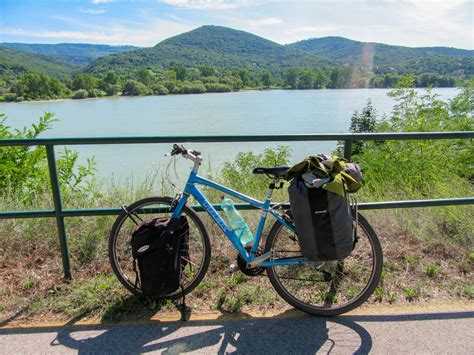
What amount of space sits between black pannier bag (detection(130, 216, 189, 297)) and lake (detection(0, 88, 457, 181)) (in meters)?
2.46

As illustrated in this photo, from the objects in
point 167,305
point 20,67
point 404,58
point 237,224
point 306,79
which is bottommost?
point 167,305

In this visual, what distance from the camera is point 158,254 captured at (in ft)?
8.06

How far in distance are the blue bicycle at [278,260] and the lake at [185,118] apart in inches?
87.7

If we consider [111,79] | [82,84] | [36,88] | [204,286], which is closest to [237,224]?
[204,286]

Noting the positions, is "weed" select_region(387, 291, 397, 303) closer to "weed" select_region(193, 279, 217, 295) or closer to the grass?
the grass

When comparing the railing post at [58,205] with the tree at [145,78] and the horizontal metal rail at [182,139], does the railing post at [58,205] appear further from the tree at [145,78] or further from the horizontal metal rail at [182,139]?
the tree at [145,78]

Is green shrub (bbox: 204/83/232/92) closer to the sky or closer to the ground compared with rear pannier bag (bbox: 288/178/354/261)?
closer to the sky

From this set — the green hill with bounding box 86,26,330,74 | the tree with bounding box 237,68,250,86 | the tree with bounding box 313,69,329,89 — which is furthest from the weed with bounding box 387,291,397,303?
the green hill with bounding box 86,26,330,74

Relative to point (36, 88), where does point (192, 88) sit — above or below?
below

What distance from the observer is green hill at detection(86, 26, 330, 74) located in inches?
2132

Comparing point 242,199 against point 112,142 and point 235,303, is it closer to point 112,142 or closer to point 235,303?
point 235,303

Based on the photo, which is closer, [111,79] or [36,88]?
[36,88]

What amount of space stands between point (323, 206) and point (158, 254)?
1129 millimetres

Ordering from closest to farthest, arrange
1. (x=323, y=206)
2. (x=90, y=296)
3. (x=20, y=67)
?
1. (x=323, y=206)
2. (x=90, y=296)
3. (x=20, y=67)
